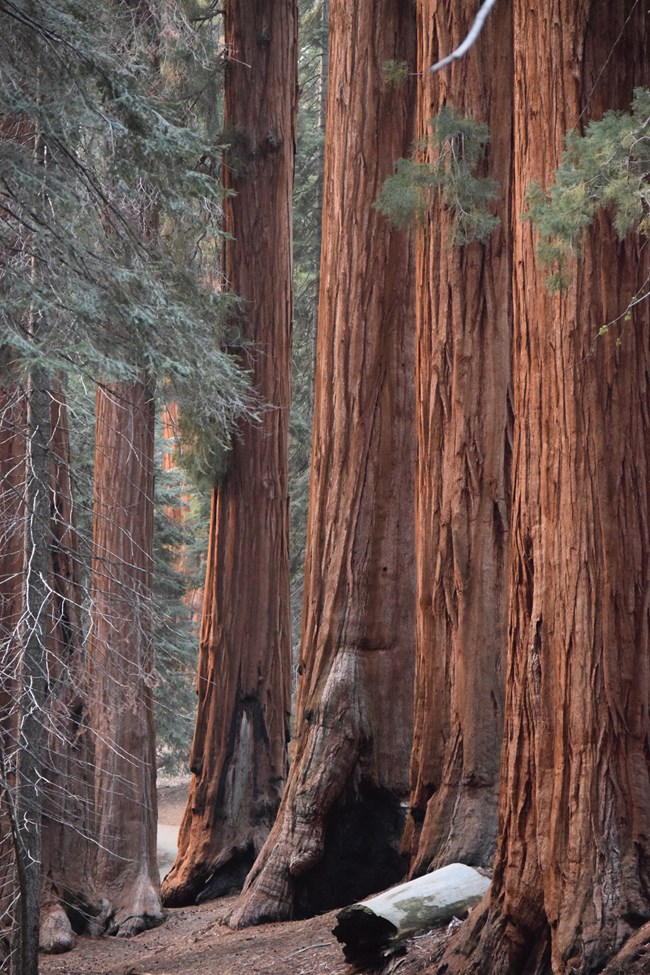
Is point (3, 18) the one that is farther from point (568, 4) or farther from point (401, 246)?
point (568, 4)

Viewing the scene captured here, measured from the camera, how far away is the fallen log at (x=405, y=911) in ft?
17.8

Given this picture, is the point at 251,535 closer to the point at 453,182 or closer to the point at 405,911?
the point at 453,182

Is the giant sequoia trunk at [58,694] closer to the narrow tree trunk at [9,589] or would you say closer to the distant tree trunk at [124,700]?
the narrow tree trunk at [9,589]

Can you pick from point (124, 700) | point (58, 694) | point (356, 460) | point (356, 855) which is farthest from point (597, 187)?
point (124, 700)

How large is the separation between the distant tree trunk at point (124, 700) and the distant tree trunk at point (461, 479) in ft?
13.2

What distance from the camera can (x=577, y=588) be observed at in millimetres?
4434

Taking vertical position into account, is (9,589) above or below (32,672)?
above

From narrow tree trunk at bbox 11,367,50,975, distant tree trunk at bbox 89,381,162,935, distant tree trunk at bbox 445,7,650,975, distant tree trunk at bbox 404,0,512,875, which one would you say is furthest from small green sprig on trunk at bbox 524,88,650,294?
distant tree trunk at bbox 89,381,162,935

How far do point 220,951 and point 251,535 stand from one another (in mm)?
4599

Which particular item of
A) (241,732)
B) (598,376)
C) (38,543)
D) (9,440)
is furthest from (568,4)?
(241,732)

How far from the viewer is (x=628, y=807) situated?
4.26 m

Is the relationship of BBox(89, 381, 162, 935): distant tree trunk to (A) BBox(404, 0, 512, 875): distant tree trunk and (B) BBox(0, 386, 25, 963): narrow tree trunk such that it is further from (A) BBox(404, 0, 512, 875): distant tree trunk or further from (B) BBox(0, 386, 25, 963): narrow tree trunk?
(A) BBox(404, 0, 512, 875): distant tree trunk

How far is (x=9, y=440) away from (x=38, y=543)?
2139 millimetres

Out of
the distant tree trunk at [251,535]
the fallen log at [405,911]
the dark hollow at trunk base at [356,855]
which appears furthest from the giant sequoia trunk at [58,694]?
the fallen log at [405,911]
